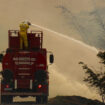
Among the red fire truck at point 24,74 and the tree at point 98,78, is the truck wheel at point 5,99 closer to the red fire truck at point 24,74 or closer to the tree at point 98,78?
the red fire truck at point 24,74

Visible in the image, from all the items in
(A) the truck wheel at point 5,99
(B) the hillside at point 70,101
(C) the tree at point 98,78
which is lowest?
(B) the hillside at point 70,101

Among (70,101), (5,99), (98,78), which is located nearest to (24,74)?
(5,99)

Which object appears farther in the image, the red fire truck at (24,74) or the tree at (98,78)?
the tree at (98,78)

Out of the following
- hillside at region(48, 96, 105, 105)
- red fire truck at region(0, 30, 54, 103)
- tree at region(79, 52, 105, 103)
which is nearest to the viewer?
red fire truck at region(0, 30, 54, 103)

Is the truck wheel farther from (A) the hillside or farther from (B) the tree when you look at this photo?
(B) the tree

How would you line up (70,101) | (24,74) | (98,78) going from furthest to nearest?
(98,78) → (70,101) → (24,74)

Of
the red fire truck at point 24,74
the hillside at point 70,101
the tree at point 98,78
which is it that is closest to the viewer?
the red fire truck at point 24,74

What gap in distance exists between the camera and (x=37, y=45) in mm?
35250

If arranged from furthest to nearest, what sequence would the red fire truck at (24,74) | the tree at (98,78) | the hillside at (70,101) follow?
the tree at (98,78), the hillside at (70,101), the red fire truck at (24,74)

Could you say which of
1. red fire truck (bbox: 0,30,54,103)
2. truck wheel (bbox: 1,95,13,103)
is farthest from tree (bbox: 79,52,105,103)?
truck wheel (bbox: 1,95,13,103)

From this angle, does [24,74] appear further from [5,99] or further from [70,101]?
[70,101]

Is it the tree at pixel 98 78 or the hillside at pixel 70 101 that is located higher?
the tree at pixel 98 78

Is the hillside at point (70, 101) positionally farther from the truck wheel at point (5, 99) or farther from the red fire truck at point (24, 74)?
the truck wheel at point (5, 99)

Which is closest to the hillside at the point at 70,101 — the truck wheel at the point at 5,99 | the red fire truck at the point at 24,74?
the red fire truck at the point at 24,74
